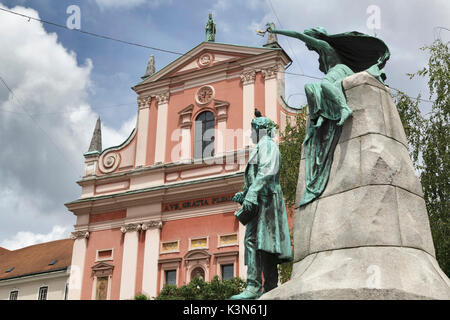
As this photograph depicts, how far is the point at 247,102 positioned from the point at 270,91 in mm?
1044

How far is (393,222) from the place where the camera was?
429 cm

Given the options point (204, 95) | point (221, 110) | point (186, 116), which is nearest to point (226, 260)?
point (221, 110)

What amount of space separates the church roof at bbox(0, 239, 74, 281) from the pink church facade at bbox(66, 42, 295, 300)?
21.7ft

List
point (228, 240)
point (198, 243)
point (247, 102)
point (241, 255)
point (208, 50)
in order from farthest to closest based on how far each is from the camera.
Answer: point (208, 50)
point (247, 102)
point (198, 243)
point (228, 240)
point (241, 255)

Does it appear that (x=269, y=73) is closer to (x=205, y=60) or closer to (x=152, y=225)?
(x=205, y=60)

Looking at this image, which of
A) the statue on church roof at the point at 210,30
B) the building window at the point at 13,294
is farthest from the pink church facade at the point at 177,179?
the building window at the point at 13,294

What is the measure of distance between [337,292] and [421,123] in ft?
32.6

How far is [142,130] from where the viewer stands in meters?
23.9

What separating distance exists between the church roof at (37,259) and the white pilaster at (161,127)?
9243mm

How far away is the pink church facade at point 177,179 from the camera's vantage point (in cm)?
2038

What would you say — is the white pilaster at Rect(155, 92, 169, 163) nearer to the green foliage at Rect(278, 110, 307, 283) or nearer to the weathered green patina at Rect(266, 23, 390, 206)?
the green foliage at Rect(278, 110, 307, 283)
